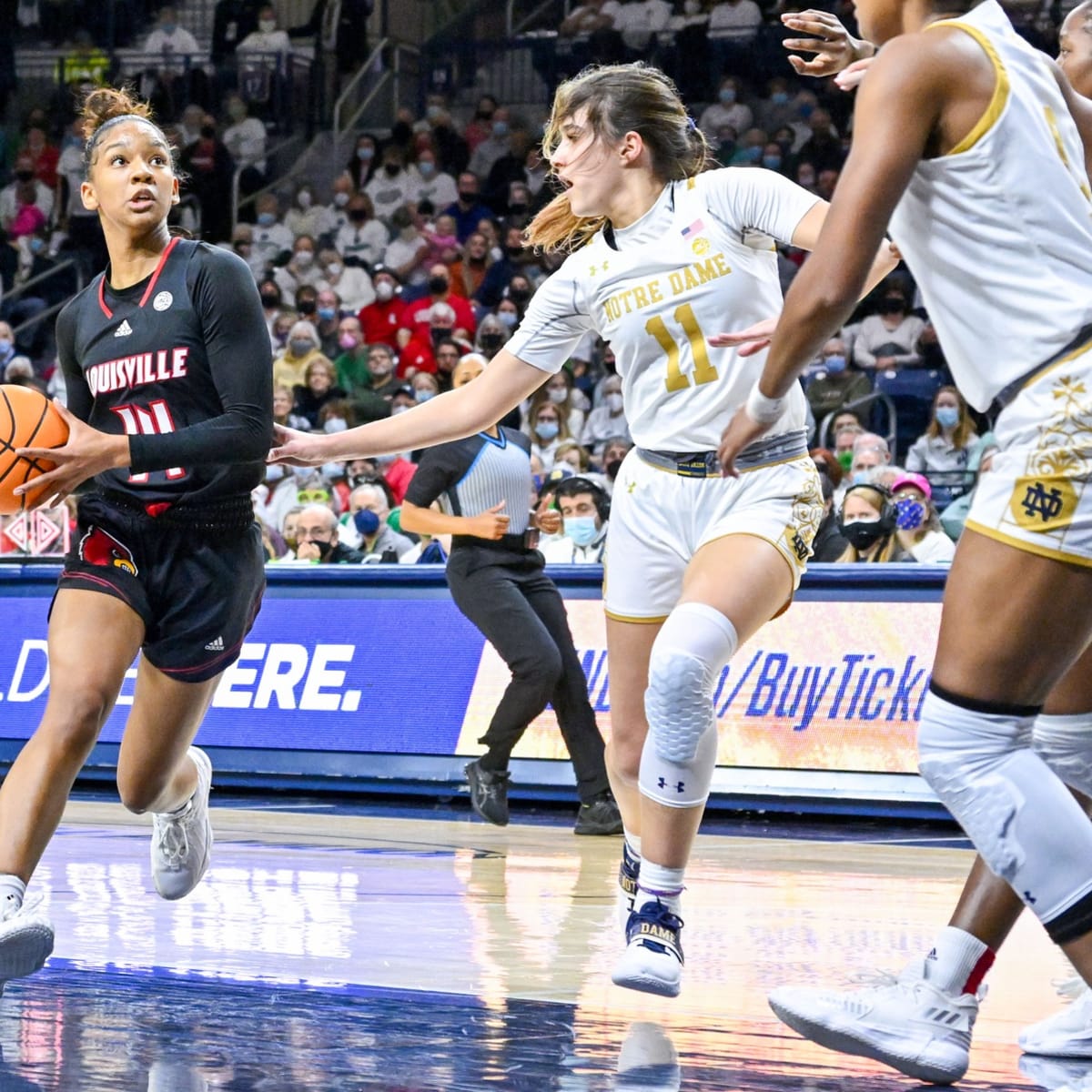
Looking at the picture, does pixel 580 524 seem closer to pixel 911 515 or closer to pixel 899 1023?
pixel 911 515

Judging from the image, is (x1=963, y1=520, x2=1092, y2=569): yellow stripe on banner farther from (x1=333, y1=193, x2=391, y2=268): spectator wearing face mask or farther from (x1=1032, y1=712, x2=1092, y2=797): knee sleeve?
(x1=333, y1=193, x2=391, y2=268): spectator wearing face mask

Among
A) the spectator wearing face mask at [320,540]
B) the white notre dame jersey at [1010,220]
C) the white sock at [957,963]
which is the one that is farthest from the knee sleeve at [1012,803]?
the spectator wearing face mask at [320,540]

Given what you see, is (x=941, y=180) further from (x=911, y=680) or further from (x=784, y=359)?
(x=911, y=680)

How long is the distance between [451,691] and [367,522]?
2546mm

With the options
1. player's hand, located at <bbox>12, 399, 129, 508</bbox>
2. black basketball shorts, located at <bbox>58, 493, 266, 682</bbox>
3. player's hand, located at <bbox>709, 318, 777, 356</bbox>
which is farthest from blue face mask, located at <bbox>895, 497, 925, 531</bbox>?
player's hand, located at <bbox>12, 399, 129, 508</bbox>

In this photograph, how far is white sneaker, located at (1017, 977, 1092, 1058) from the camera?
3.71 meters

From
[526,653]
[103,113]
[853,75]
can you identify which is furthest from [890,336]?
[853,75]

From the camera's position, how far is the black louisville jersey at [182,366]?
4836mm

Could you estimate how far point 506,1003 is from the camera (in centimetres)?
427

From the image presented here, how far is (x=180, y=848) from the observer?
18.2 feet

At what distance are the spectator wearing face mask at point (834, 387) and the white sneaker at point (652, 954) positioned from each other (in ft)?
31.3

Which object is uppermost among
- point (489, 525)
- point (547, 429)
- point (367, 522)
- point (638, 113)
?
point (638, 113)

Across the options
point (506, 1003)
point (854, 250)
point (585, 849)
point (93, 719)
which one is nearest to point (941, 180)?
point (854, 250)

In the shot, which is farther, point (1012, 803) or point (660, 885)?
point (660, 885)
